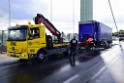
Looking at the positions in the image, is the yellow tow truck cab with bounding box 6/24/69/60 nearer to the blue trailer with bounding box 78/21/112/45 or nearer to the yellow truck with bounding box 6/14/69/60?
the yellow truck with bounding box 6/14/69/60

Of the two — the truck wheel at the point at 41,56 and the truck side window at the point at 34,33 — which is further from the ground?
the truck side window at the point at 34,33

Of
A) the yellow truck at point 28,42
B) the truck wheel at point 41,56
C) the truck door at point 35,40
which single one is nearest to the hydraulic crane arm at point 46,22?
the yellow truck at point 28,42

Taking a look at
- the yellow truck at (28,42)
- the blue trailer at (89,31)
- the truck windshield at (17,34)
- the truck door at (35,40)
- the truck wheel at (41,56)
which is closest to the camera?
the yellow truck at (28,42)

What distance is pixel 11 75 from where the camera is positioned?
12.1 meters

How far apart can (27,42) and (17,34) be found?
2.87ft

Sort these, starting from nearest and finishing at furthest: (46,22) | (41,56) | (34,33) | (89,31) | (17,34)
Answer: (17,34) < (34,33) < (41,56) < (46,22) < (89,31)

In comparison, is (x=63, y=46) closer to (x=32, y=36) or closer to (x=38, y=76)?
(x=32, y=36)

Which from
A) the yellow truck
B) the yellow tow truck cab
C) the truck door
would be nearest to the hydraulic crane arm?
the yellow truck

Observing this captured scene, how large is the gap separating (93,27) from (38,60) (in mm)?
15360

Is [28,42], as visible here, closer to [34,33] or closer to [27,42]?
[27,42]

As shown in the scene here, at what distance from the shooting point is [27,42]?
1684 centimetres

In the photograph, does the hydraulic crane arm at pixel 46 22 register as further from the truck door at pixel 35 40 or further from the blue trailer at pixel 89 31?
the blue trailer at pixel 89 31

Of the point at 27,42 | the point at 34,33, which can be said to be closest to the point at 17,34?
the point at 27,42

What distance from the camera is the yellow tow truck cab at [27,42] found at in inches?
663
